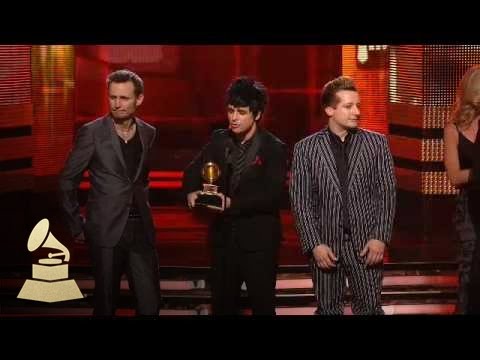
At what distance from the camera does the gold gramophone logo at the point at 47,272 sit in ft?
17.5

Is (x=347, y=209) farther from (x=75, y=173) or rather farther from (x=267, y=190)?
(x=75, y=173)

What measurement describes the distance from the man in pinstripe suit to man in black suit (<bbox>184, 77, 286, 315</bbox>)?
0.49 ft

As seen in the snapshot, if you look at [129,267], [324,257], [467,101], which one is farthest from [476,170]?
[129,267]

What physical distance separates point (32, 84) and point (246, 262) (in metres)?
1.73

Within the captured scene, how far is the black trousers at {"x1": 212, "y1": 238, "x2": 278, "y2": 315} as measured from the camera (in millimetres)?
4988

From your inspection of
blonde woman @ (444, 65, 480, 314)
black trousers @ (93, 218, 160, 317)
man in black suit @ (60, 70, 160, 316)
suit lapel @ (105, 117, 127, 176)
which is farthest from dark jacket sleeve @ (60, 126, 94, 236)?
blonde woman @ (444, 65, 480, 314)

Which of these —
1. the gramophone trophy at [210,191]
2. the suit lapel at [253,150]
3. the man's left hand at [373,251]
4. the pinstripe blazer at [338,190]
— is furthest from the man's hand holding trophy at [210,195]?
the man's left hand at [373,251]

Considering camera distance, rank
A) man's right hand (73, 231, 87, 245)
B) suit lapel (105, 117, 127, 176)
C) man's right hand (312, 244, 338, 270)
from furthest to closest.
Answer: man's right hand (73, 231, 87, 245)
suit lapel (105, 117, 127, 176)
man's right hand (312, 244, 338, 270)

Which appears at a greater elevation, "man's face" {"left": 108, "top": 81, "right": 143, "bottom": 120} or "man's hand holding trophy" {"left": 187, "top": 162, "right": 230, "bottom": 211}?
"man's face" {"left": 108, "top": 81, "right": 143, "bottom": 120}

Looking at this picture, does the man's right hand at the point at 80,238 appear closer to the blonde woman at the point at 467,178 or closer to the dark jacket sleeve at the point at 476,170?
the blonde woman at the point at 467,178

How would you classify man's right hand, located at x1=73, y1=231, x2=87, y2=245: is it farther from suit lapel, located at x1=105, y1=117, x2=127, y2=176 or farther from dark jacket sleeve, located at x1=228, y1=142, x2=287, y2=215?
dark jacket sleeve, located at x1=228, y1=142, x2=287, y2=215

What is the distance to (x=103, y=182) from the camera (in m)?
5.14
